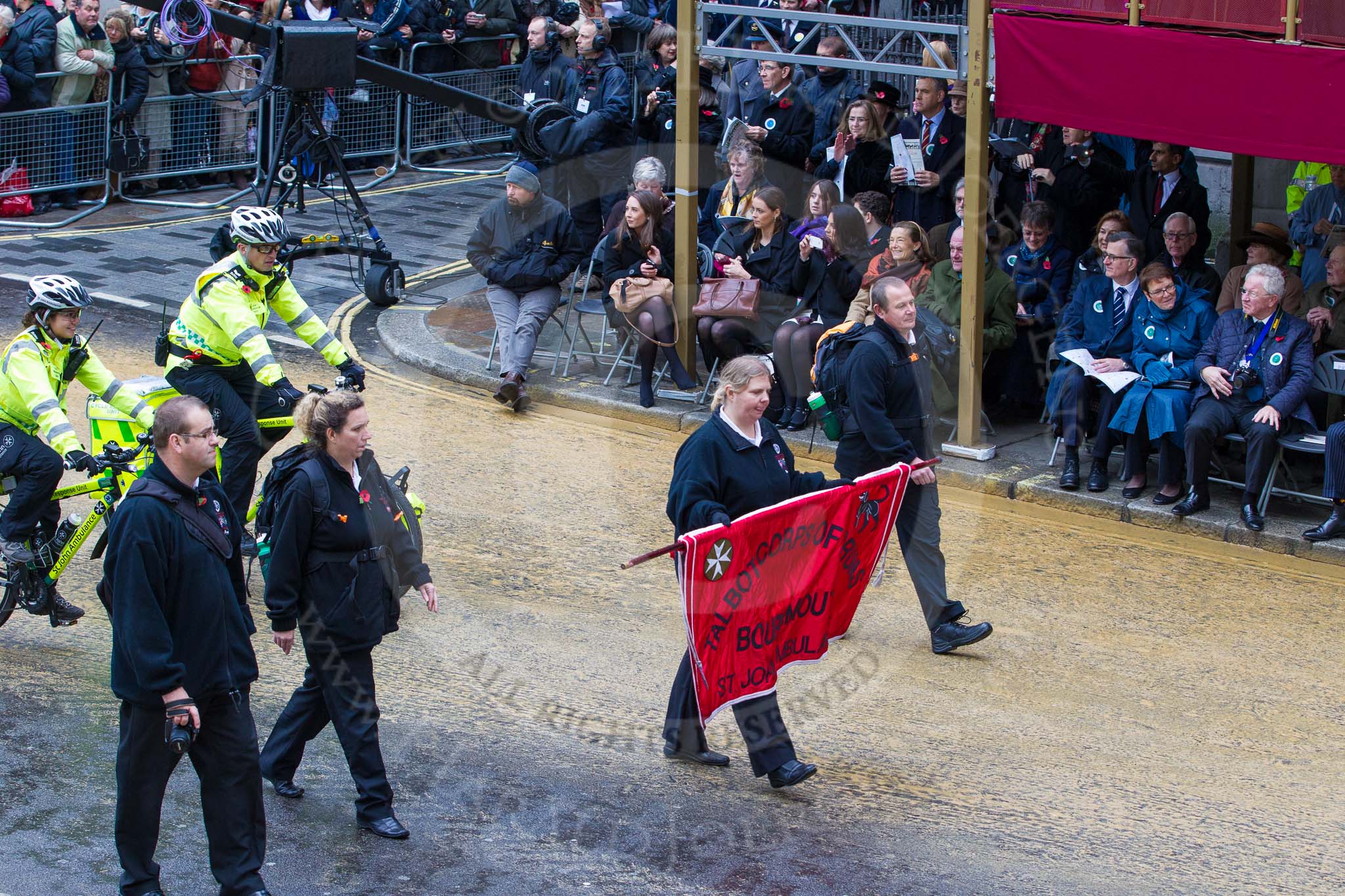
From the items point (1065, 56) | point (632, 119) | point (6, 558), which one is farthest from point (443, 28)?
point (6, 558)

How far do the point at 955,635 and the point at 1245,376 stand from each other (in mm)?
2910

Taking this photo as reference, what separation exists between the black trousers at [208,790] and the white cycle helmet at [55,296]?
3.21m

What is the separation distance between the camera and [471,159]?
69.3ft

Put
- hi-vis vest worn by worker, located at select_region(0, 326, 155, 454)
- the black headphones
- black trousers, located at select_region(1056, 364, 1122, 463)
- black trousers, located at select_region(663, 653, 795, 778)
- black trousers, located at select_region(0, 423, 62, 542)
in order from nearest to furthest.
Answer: black trousers, located at select_region(663, 653, 795, 778)
hi-vis vest worn by worker, located at select_region(0, 326, 155, 454)
black trousers, located at select_region(0, 423, 62, 542)
black trousers, located at select_region(1056, 364, 1122, 463)
the black headphones

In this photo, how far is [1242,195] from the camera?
531 inches

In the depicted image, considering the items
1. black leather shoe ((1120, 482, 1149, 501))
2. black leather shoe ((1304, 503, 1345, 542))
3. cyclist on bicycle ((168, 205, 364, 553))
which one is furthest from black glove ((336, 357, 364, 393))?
black leather shoe ((1304, 503, 1345, 542))

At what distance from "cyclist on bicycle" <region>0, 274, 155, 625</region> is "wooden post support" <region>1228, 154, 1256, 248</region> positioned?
29.6ft

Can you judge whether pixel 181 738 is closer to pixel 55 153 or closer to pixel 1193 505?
pixel 1193 505

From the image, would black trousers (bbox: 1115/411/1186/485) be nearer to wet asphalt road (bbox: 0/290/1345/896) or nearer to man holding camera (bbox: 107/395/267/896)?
wet asphalt road (bbox: 0/290/1345/896)

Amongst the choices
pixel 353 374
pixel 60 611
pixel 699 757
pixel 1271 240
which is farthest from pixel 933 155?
pixel 60 611

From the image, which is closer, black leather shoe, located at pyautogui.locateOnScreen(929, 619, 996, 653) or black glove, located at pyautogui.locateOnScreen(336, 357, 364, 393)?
black leather shoe, located at pyautogui.locateOnScreen(929, 619, 996, 653)

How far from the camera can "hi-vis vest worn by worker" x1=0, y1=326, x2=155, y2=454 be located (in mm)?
8219

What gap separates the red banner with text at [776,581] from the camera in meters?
6.72

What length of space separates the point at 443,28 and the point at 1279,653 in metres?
14.2
